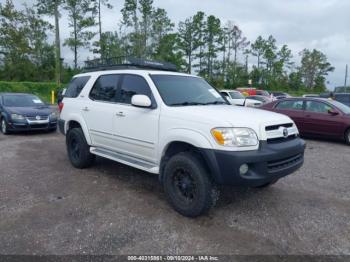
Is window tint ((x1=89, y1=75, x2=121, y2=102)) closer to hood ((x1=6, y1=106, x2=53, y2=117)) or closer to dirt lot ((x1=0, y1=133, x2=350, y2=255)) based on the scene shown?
dirt lot ((x1=0, y1=133, x2=350, y2=255))

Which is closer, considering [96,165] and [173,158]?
[173,158]

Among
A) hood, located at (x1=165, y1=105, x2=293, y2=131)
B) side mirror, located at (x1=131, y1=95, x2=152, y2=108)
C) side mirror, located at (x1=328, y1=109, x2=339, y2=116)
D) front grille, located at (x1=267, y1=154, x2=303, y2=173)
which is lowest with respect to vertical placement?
front grille, located at (x1=267, y1=154, x2=303, y2=173)

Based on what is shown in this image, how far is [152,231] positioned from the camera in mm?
3398

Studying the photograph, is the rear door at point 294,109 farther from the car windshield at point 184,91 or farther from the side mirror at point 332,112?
the car windshield at point 184,91

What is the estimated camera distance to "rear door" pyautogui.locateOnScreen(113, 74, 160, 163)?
4.13m

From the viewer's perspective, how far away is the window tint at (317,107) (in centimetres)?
933

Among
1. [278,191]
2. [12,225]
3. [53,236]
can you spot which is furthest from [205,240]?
[12,225]

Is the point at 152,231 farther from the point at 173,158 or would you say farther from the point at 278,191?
the point at 278,191

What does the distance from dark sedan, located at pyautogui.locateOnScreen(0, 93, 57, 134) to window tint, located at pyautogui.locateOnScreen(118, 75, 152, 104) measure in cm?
602

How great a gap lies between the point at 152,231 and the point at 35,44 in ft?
132

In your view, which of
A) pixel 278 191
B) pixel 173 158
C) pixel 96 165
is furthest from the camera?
pixel 96 165

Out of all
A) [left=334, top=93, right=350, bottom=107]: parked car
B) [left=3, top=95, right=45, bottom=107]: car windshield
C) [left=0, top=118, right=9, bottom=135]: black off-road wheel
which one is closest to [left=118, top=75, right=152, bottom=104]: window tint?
[left=0, top=118, right=9, bottom=135]: black off-road wheel

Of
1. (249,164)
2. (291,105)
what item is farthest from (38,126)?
(291,105)

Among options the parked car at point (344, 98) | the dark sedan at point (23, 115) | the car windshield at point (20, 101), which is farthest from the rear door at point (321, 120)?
the car windshield at point (20, 101)
